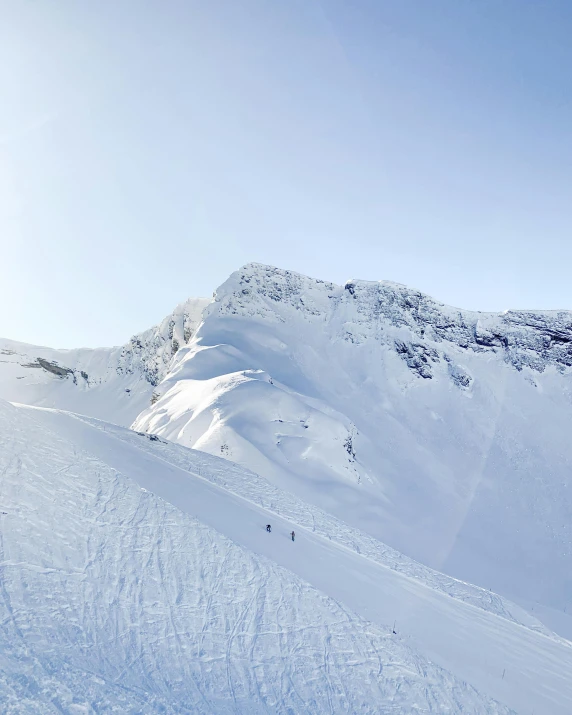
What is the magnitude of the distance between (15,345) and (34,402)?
30508 mm

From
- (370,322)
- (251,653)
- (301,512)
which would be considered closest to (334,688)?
(251,653)

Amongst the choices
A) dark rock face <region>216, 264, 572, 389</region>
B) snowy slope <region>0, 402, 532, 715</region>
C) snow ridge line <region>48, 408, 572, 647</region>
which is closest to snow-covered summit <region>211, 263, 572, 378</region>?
dark rock face <region>216, 264, 572, 389</region>

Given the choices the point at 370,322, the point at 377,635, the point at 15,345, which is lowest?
the point at 15,345

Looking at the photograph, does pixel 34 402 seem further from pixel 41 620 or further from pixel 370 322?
pixel 41 620

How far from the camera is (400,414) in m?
64.6

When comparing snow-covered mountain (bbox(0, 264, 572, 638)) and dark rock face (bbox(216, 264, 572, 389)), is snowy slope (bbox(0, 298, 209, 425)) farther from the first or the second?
dark rock face (bbox(216, 264, 572, 389))

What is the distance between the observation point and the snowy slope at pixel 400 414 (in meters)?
41.0

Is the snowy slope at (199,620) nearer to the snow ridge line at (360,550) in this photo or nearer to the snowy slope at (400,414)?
the snow ridge line at (360,550)

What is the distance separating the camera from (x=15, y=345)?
118938 mm

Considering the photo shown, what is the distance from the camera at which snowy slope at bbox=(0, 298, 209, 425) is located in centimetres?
9098

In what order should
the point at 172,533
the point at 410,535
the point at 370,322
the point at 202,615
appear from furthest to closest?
the point at 370,322 → the point at 410,535 → the point at 172,533 → the point at 202,615

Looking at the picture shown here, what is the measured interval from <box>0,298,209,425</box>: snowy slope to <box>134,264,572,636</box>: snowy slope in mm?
24672

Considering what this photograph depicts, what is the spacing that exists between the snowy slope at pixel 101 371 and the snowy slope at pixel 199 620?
70.2 metres

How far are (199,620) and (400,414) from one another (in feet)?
183
